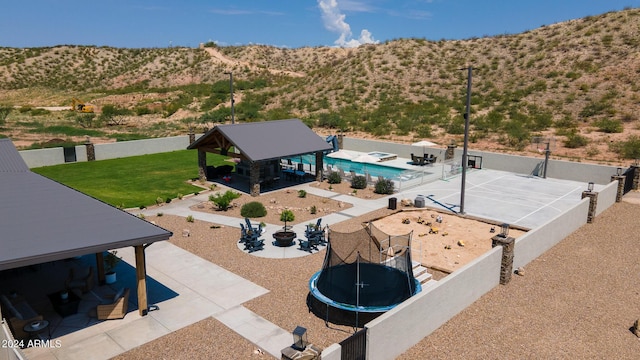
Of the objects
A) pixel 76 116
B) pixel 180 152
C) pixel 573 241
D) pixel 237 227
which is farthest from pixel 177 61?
pixel 573 241

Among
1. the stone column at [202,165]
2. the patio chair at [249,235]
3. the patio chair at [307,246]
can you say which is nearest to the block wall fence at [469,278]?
the patio chair at [307,246]

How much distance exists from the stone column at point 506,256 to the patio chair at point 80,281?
1418cm

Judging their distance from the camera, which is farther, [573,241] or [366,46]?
[366,46]

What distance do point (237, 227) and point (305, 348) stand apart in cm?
1301

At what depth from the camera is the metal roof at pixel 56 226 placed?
35.7 ft

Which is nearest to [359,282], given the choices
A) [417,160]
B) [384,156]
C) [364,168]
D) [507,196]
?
[507,196]

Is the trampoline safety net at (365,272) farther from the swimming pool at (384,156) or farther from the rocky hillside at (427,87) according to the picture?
the rocky hillside at (427,87)

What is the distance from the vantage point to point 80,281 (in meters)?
14.5

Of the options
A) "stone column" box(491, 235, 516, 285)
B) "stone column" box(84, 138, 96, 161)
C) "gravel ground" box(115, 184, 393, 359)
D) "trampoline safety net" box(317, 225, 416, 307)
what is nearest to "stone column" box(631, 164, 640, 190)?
"stone column" box(491, 235, 516, 285)

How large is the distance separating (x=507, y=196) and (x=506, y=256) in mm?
13340

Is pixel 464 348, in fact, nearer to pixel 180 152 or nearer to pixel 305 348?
pixel 305 348

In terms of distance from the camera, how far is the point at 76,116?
6700cm

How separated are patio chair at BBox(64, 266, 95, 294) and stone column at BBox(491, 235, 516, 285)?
14.2m

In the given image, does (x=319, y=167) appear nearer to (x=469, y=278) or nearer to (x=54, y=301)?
(x=469, y=278)
